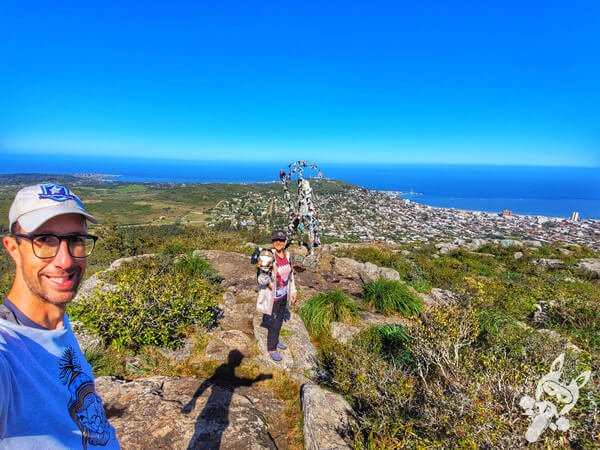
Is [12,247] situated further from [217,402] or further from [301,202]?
[301,202]

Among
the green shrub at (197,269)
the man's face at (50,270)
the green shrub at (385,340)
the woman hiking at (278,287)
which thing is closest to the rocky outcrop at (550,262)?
the green shrub at (385,340)

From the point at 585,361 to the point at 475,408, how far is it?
7.74ft

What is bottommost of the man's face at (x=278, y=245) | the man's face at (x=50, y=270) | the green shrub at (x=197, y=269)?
the green shrub at (x=197, y=269)

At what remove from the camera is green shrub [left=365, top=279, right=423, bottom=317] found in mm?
7617

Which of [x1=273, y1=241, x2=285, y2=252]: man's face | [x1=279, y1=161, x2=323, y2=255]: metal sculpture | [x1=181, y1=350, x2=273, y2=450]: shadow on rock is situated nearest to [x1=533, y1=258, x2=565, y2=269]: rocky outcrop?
[x1=279, y1=161, x2=323, y2=255]: metal sculpture

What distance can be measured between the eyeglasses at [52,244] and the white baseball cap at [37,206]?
0.06m

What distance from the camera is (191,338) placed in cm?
569

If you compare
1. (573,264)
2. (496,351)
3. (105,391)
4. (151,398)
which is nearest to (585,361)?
(496,351)

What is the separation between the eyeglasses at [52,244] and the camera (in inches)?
63.2

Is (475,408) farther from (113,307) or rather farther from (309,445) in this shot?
(113,307)

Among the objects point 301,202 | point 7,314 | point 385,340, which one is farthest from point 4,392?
point 301,202

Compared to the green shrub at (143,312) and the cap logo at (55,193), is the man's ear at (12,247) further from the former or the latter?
the green shrub at (143,312)

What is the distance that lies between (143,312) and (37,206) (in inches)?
162

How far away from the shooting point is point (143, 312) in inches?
203
